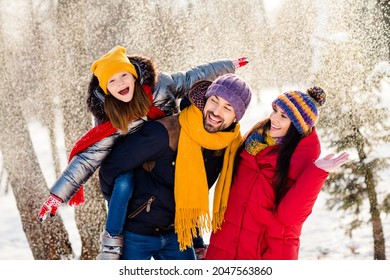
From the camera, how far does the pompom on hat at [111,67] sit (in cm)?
276

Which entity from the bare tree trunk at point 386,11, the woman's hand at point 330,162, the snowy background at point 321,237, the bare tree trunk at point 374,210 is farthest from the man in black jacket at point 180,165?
the bare tree trunk at point 386,11

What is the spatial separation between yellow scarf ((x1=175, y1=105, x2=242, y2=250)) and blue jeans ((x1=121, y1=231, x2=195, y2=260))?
12cm

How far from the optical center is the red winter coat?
2.58m

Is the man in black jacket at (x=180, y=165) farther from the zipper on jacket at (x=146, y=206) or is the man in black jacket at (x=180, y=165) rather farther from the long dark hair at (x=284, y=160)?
the long dark hair at (x=284, y=160)

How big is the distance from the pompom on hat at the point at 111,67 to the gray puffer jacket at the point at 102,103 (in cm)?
6

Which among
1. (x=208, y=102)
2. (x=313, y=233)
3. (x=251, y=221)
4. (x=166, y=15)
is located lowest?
(x=313, y=233)

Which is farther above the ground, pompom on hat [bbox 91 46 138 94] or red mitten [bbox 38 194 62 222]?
→ pompom on hat [bbox 91 46 138 94]

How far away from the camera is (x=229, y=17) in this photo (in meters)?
6.62

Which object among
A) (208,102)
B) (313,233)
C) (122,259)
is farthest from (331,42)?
(122,259)

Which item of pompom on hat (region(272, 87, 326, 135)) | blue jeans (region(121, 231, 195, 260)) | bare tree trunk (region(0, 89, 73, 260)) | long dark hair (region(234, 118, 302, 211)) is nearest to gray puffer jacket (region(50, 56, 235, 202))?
blue jeans (region(121, 231, 195, 260))

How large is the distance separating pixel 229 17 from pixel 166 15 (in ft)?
3.67

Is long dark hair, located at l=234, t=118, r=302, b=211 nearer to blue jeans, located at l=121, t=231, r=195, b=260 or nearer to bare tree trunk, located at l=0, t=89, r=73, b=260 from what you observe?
blue jeans, located at l=121, t=231, r=195, b=260
